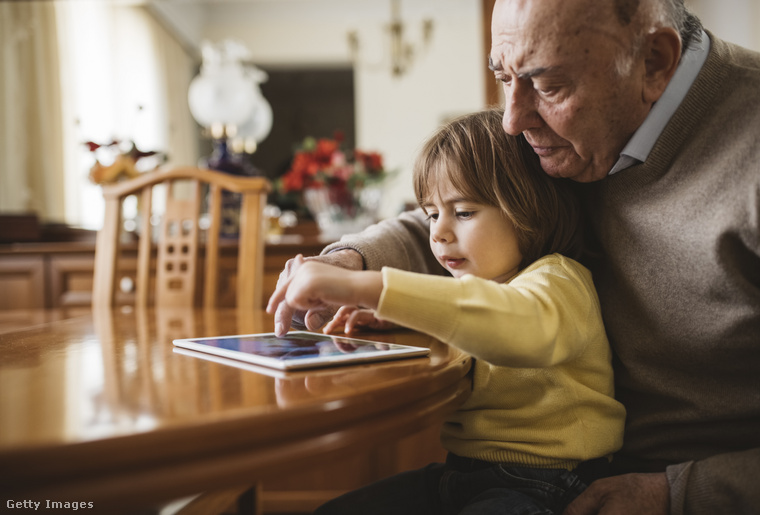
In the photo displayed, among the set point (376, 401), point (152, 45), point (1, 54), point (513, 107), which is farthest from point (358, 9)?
point (376, 401)

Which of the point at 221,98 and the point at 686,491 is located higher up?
the point at 221,98

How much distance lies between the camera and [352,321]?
1018 mm

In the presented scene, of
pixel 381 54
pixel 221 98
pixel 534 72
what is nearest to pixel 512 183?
pixel 534 72

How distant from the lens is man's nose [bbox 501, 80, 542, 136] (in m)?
0.91

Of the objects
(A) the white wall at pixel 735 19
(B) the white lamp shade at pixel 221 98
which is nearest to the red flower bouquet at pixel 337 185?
(B) the white lamp shade at pixel 221 98

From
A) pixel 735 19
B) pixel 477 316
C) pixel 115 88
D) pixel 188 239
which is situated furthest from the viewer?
pixel 115 88

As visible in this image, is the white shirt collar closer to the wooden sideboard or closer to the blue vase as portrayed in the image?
the wooden sideboard

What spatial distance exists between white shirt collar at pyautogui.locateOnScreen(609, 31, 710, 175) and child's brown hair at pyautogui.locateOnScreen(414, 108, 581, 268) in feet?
0.47

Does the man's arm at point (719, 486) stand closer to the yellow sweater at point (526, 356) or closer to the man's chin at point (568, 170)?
the yellow sweater at point (526, 356)

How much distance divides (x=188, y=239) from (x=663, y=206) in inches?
49.8

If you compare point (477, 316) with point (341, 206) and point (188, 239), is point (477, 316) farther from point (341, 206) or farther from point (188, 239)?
point (341, 206)

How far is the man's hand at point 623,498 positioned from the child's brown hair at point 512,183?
1.14ft

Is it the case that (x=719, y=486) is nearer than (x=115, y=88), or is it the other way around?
(x=719, y=486)

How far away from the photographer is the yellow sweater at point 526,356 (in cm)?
72
